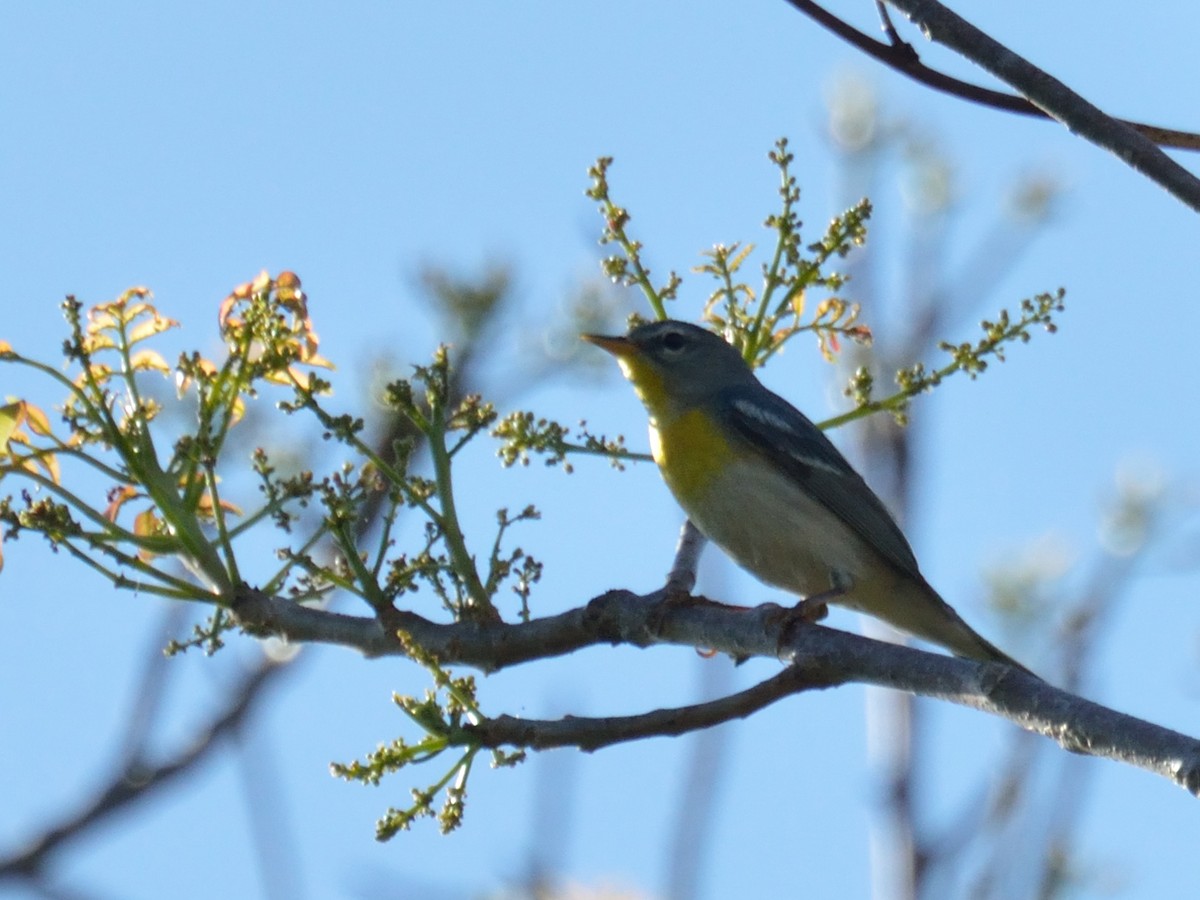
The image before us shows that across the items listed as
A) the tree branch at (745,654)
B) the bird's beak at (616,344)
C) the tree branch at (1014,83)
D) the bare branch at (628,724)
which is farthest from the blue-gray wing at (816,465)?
the tree branch at (1014,83)

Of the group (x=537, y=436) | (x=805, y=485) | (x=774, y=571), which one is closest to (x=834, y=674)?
(x=537, y=436)

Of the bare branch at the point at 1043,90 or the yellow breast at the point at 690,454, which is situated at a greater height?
the yellow breast at the point at 690,454

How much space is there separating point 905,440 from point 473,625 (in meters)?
2.74

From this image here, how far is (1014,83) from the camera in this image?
2105 millimetres

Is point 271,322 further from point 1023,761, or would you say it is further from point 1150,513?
point 1150,513

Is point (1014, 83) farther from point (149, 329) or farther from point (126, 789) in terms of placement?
point (126, 789)

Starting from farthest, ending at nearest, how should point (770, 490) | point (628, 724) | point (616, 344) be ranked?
point (616, 344) → point (770, 490) → point (628, 724)

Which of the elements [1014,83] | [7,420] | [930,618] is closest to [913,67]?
[1014,83]

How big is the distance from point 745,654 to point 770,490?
6.61 ft

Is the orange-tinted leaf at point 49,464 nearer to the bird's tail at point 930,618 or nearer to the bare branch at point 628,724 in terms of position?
the bare branch at point 628,724

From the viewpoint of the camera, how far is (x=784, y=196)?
3.68 m

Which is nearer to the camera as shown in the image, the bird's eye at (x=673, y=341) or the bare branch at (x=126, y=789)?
the bare branch at (x=126, y=789)

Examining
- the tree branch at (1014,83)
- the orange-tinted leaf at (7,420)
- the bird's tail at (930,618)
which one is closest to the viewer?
the tree branch at (1014,83)

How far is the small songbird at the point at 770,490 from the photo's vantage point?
16.5ft
